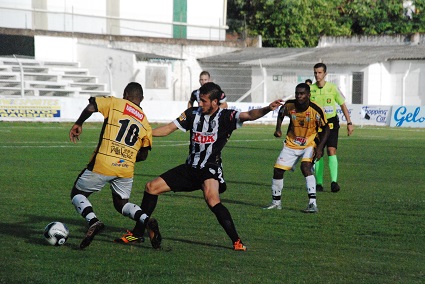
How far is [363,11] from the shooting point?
195 feet

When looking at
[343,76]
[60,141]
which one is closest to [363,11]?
[343,76]

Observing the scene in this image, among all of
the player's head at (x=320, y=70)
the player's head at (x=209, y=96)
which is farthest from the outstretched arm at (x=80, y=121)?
the player's head at (x=320, y=70)

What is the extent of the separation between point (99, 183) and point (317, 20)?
51534mm

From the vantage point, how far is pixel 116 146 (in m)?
8.52

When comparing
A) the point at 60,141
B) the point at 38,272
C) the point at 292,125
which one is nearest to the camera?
the point at 38,272

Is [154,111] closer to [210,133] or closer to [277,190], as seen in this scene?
[277,190]

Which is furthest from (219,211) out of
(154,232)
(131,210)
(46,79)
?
(46,79)

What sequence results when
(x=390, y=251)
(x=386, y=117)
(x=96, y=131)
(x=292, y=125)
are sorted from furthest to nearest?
(x=386, y=117), (x=96, y=131), (x=292, y=125), (x=390, y=251)

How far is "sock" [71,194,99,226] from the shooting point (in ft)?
27.6

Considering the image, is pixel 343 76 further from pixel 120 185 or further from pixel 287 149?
pixel 120 185

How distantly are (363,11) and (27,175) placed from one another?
46.9 meters

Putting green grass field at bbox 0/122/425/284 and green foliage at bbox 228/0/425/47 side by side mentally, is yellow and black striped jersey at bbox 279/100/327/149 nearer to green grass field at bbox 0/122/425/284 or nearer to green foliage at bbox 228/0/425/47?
green grass field at bbox 0/122/425/284

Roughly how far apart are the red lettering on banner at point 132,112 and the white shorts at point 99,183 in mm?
635

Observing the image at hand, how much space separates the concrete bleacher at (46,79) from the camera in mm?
38281
